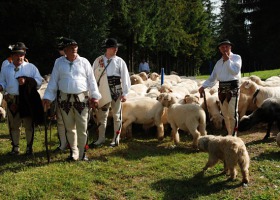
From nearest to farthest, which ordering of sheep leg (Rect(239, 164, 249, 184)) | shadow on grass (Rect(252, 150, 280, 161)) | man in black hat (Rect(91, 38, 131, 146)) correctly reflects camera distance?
sheep leg (Rect(239, 164, 249, 184)) < shadow on grass (Rect(252, 150, 280, 161)) < man in black hat (Rect(91, 38, 131, 146))

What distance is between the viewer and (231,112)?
803cm

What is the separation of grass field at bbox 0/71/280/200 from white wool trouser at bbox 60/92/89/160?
36 centimetres

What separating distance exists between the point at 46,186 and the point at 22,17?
25.3 meters

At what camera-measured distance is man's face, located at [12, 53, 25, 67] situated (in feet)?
24.5

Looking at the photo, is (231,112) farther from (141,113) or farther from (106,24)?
(106,24)

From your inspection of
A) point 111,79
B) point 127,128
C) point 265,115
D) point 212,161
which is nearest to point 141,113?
point 127,128

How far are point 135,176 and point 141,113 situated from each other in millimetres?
2730

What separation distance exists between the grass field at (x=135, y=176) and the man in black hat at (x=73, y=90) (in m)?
0.76

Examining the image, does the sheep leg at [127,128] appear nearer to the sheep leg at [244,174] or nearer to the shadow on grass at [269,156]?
the shadow on grass at [269,156]

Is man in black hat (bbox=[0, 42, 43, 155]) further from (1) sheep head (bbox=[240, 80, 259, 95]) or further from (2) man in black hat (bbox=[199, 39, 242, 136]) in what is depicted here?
(1) sheep head (bbox=[240, 80, 259, 95])

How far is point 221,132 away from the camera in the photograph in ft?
32.1

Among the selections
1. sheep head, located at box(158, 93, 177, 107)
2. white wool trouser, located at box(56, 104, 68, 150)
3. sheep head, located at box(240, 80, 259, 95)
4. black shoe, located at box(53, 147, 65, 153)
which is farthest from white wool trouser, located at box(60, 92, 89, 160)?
sheep head, located at box(240, 80, 259, 95)

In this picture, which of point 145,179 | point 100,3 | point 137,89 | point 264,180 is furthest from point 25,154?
point 100,3

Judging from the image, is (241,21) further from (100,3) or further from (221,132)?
(221,132)
